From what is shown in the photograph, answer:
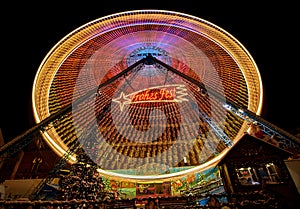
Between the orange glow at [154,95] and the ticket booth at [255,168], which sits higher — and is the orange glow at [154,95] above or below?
above

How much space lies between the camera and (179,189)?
1293 cm

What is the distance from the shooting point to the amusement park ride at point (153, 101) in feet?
11.9

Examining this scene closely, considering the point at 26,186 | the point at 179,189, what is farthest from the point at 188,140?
the point at 26,186

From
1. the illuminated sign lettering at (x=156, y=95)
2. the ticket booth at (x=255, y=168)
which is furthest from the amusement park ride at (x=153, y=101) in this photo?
the ticket booth at (x=255, y=168)

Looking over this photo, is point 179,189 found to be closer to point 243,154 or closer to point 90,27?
point 243,154

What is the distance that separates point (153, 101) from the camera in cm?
1019

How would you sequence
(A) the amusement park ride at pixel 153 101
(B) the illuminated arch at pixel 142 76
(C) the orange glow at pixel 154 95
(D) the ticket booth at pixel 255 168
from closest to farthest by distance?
(A) the amusement park ride at pixel 153 101
(D) the ticket booth at pixel 255 168
(B) the illuminated arch at pixel 142 76
(C) the orange glow at pixel 154 95

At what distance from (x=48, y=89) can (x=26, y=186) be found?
7054mm

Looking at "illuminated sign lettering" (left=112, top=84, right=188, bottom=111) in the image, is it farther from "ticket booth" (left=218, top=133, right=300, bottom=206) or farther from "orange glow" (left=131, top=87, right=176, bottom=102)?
"ticket booth" (left=218, top=133, right=300, bottom=206)

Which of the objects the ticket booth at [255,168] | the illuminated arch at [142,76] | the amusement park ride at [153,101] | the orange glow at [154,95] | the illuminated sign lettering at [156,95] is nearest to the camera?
the amusement park ride at [153,101]

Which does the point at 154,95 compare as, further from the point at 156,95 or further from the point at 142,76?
the point at 142,76

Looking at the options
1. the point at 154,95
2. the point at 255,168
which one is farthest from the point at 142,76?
the point at 255,168

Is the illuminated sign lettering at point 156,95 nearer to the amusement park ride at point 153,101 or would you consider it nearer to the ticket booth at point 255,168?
the amusement park ride at point 153,101

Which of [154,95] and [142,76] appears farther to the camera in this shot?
[154,95]
